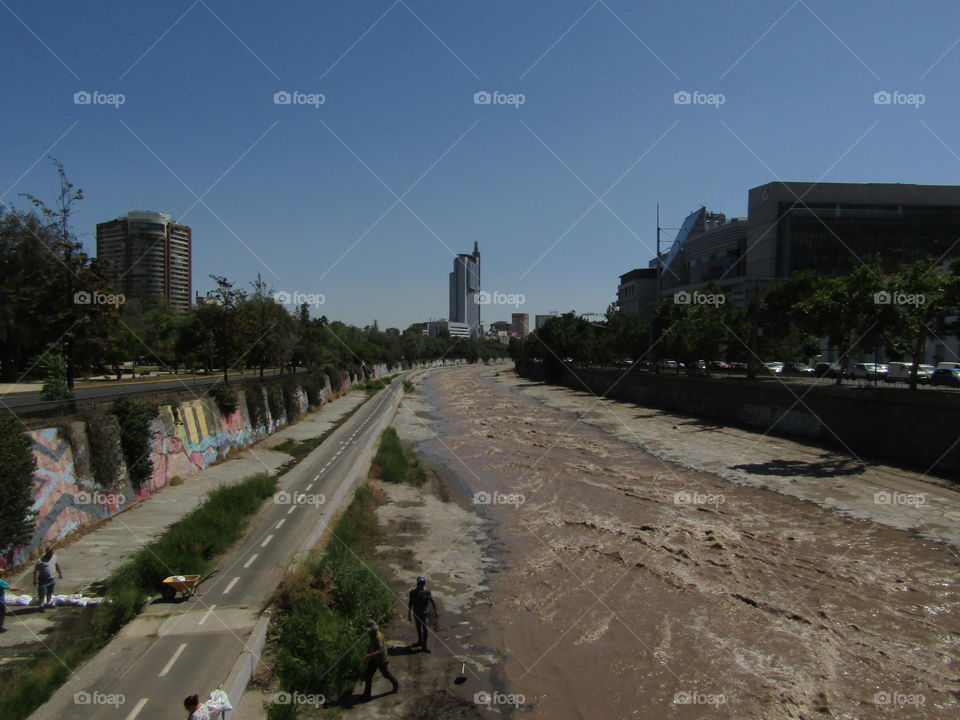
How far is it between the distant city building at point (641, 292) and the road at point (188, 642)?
13092 centimetres

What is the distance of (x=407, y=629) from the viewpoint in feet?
50.0

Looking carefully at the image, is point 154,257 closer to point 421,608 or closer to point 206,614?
point 206,614

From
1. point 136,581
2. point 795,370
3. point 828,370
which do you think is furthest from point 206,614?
point 795,370

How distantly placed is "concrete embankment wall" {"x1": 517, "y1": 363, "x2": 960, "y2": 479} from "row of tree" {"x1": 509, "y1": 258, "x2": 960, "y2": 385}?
265 cm

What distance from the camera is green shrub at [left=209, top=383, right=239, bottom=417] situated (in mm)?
35781

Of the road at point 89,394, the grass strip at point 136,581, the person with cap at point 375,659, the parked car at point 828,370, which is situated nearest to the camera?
the grass strip at point 136,581

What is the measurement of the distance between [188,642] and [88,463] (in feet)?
39.5

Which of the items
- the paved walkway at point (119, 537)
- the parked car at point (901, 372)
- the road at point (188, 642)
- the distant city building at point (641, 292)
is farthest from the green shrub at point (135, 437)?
the distant city building at point (641, 292)

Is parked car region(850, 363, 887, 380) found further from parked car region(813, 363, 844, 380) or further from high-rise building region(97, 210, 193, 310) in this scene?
high-rise building region(97, 210, 193, 310)

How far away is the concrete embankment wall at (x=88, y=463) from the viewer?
1808cm

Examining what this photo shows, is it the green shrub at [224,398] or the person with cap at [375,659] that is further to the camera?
the green shrub at [224,398]

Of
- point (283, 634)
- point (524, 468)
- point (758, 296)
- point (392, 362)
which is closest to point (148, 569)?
point (283, 634)

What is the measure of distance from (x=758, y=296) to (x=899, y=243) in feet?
171

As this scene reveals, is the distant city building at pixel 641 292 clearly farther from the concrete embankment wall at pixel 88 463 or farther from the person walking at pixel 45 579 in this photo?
the person walking at pixel 45 579
